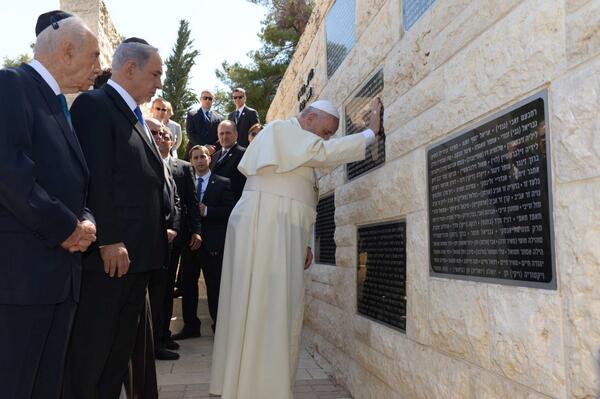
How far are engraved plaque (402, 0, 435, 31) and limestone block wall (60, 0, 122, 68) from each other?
5.15m

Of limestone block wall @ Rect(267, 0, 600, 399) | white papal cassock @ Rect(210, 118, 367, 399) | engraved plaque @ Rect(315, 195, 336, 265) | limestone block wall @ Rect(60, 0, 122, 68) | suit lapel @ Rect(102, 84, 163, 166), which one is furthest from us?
limestone block wall @ Rect(60, 0, 122, 68)

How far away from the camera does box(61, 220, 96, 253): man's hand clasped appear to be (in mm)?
1974

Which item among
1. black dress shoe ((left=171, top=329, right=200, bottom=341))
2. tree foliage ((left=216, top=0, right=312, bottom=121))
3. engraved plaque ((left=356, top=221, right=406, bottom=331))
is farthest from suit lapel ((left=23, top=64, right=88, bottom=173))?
tree foliage ((left=216, top=0, right=312, bottom=121))

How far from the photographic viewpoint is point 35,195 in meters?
1.85

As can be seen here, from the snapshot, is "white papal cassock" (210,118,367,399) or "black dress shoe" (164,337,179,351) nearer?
"white papal cassock" (210,118,367,399)

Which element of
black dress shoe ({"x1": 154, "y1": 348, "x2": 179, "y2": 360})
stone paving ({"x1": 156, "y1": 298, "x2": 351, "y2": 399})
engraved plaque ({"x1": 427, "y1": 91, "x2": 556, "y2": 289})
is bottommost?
stone paving ({"x1": 156, "y1": 298, "x2": 351, "y2": 399})

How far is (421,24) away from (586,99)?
137 cm

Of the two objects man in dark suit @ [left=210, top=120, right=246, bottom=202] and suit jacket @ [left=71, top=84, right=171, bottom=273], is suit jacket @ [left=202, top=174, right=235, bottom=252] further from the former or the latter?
suit jacket @ [left=71, top=84, right=171, bottom=273]

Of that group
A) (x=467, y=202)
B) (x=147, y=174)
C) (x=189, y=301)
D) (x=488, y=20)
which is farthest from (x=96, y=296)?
(x=189, y=301)

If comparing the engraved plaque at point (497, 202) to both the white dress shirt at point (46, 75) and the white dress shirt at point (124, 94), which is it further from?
the white dress shirt at point (46, 75)

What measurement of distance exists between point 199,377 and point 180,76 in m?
30.0

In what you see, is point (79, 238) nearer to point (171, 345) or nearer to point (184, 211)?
point (184, 211)

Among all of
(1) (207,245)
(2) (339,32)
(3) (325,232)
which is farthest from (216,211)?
(2) (339,32)

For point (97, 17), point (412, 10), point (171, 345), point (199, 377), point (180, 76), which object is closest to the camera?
point (412, 10)
